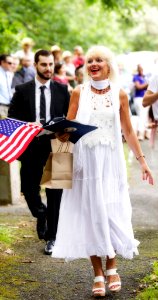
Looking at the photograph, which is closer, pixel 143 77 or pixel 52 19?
pixel 143 77

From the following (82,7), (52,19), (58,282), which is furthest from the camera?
(82,7)

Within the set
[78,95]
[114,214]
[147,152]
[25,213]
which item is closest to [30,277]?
[114,214]

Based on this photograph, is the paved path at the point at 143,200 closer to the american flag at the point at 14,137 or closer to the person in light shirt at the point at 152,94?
the person in light shirt at the point at 152,94

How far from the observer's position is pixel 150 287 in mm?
6656

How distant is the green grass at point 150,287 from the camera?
6412 mm

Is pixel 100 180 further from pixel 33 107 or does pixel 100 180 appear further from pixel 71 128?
pixel 33 107

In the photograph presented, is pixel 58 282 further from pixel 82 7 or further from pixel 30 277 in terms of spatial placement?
pixel 82 7

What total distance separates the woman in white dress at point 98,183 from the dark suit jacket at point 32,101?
65.4 inches

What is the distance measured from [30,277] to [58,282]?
332 millimetres

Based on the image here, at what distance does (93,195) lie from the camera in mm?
6652

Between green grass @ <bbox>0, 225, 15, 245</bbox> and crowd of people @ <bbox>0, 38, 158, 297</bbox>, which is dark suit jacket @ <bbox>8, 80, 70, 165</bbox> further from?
crowd of people @ <bbox>0, 38, 158, 297</bbox>

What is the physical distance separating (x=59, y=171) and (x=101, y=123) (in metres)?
0.55

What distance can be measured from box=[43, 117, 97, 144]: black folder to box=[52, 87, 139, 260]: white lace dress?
6.8 inches

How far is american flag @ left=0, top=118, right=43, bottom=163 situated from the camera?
7.07m
